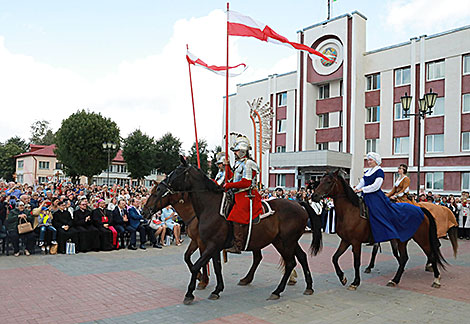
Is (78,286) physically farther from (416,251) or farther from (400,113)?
(400,113)

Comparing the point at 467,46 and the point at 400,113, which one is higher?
the point at 467,46

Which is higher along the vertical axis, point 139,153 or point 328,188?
point 139,153

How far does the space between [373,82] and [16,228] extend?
29.2 metres

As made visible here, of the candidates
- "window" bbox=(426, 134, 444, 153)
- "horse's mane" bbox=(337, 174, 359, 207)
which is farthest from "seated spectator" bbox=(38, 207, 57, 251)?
"window" bbox=(426, 134, 444, 153)

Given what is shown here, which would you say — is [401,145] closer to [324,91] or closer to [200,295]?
[324,91]

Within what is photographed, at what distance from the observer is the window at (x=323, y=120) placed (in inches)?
1384

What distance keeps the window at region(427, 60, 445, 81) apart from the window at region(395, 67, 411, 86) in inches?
56.6

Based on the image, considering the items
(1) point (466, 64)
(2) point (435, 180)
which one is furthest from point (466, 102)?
(2) point (435, 180)

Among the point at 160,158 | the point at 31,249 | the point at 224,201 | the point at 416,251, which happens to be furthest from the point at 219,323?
the point at 160,158

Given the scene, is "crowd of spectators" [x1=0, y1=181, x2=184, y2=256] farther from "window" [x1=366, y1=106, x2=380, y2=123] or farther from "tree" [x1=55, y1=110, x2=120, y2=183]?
"tree" [x1=55, y1=110, x2=120, y2=183]

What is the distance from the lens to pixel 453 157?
27406mm

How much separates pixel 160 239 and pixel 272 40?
768 centimetres

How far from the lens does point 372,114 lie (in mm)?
32344

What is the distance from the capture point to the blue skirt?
24.8 ft
